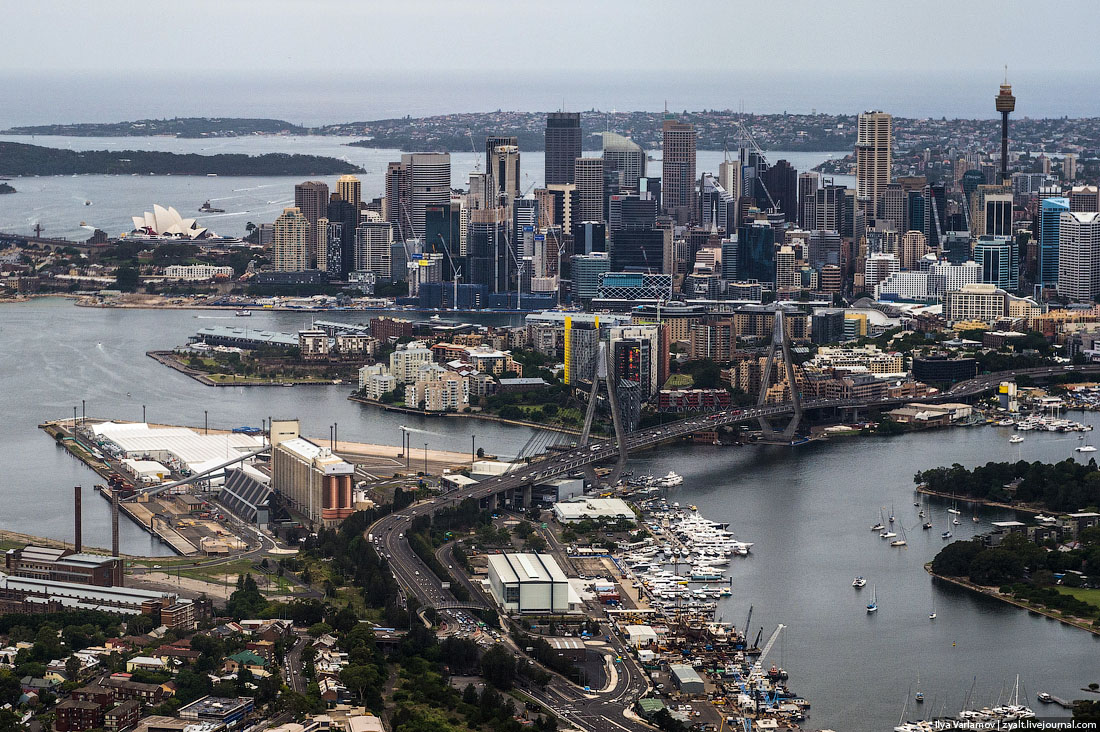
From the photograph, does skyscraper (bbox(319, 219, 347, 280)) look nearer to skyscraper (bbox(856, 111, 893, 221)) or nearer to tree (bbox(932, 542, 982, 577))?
skyscraper (bbox(856, 111, 893, 221))

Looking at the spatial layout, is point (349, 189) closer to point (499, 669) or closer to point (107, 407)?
point (107, 407)

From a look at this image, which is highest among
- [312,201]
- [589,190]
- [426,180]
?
[426,180]

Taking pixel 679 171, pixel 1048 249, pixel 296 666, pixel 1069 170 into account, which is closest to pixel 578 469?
pixel 296 666

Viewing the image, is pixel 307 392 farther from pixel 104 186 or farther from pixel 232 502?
pixel 104 186

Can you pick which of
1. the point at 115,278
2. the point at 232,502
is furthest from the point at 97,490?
the point at 115,278

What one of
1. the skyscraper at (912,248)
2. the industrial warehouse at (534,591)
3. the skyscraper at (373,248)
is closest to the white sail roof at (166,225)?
the skyscraper at (373,248)

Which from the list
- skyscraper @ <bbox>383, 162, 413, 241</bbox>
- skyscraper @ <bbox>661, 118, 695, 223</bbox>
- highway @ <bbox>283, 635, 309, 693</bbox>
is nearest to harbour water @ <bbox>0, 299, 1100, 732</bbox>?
highway @ <bbox>283, 635, 309, 693</bbox>

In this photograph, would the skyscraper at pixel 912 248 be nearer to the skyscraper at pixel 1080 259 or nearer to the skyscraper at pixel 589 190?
the skyscraper at pixel 1080 259
